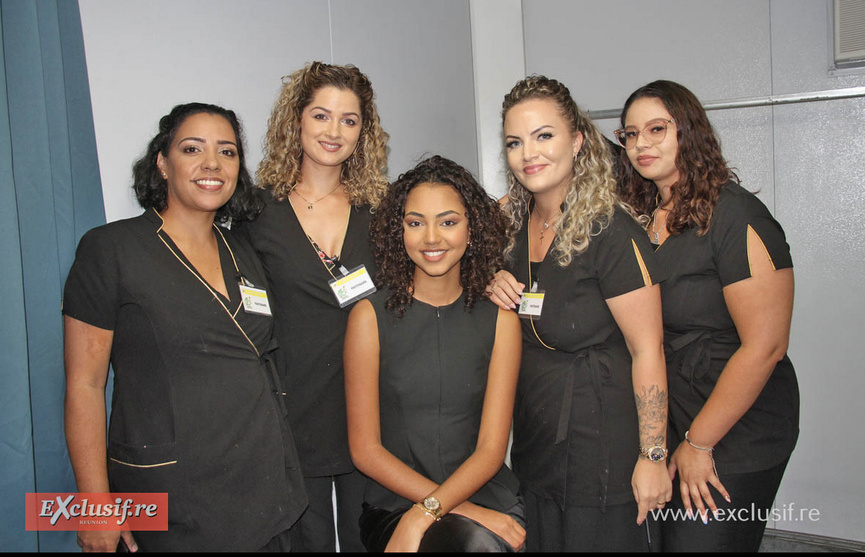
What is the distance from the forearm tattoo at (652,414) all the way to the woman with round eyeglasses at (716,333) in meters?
0.14

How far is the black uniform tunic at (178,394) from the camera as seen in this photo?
56.7 inches

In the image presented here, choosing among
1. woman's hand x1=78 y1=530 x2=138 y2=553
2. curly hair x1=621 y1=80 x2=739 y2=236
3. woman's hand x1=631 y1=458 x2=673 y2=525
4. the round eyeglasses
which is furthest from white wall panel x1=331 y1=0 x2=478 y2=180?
woman's hand x1=78 y1=530 x2=138 y2=553

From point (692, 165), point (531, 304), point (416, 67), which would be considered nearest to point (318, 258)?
point (531, 304)

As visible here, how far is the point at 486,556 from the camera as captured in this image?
5.07 feet

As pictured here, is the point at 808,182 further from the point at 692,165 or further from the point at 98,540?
the point at 98,540

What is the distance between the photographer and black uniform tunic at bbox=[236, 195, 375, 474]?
73.5 inches

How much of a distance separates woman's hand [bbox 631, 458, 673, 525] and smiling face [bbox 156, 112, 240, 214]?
136cm

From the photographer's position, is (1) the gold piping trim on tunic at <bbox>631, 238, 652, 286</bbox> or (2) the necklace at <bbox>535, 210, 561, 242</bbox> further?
(2) the necklace at <bbox>535, 210, 561, 242</bbox>

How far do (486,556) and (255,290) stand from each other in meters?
0.92

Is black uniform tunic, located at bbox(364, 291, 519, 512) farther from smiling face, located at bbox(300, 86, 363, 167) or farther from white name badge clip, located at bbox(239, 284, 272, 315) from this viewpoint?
smiling face, located at bbox(300, 86, 363, 167)

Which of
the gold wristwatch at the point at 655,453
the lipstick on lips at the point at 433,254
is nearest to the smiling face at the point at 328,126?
the lipstick on lips at the point at 433,254

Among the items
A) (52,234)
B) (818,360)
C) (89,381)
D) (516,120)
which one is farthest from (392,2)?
(818,360)

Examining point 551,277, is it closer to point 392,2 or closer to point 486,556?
point 486,556

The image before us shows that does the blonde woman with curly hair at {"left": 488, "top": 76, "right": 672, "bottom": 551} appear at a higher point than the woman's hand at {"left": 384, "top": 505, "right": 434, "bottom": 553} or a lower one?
higher
